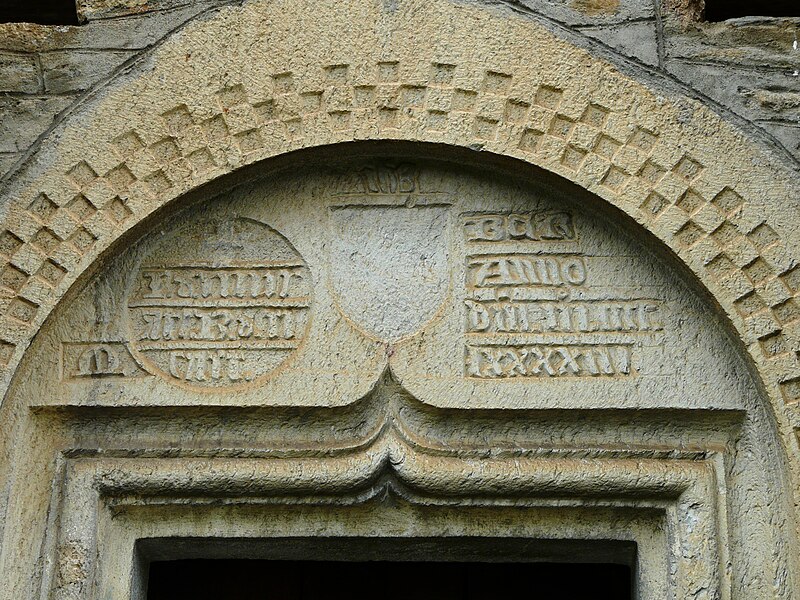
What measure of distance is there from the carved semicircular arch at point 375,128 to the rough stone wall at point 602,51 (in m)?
0.05

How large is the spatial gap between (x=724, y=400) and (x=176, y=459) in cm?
109

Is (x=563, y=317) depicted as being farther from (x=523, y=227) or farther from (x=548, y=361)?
(x=523, y=227)

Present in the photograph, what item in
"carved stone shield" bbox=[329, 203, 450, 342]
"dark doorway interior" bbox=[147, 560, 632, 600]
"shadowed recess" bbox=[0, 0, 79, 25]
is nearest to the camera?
"carved stone shield" bbox=[329, 203, 450, 342]

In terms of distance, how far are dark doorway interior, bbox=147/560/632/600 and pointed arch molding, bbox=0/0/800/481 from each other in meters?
0.71

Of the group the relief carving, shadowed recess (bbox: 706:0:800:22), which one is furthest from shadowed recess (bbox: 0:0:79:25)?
shadowed recess (bbox: 706:0:800:22)

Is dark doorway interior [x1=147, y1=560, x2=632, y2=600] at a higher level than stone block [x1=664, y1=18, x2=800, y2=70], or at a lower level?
lower

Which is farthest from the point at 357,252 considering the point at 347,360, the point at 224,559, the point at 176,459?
the point at 224,559

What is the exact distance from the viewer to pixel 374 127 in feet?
7.51

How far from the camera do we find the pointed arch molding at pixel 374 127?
2.22m

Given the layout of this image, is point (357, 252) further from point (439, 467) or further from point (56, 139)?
point (56, 139)

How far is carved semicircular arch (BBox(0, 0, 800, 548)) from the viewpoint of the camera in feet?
7.28

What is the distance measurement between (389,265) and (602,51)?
0.61 metres

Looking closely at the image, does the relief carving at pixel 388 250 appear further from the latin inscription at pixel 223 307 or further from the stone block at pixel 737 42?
the stone block at pixel 737 42

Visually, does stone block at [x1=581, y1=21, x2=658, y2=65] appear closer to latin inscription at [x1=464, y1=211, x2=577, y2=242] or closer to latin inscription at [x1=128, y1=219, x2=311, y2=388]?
latin inscription at [x1=464, y1=211, x2=577, y2=242]
